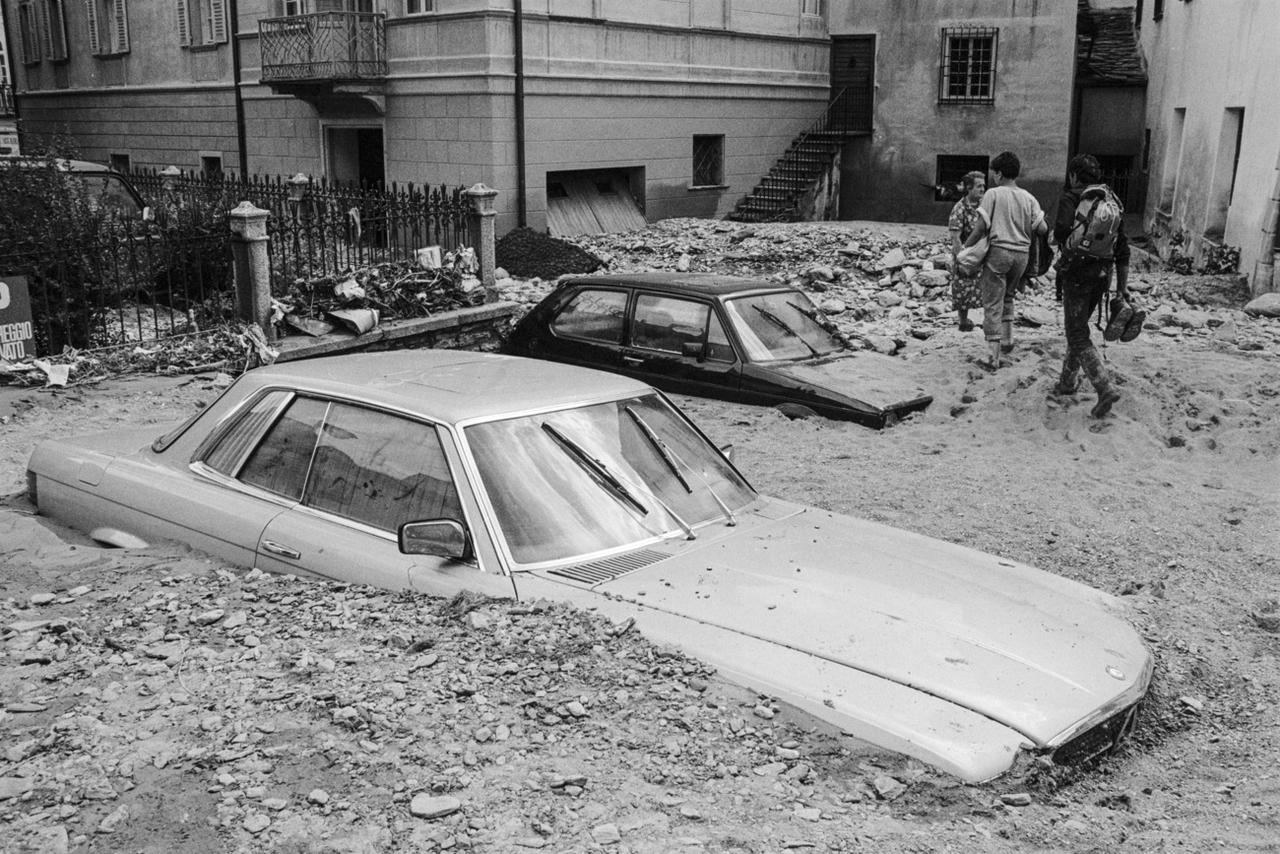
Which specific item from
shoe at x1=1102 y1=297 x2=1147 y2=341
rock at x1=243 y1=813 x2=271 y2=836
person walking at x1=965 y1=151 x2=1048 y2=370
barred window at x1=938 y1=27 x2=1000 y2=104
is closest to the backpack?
shoe at x1=1102 y1=297 x2=1147 y2=341

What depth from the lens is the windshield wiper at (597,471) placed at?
4.88m

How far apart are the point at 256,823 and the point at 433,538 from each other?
1.34 metres

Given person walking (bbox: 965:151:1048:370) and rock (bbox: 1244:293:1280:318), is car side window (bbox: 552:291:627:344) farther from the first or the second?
rock (bbox: 1244:293:1280:318)

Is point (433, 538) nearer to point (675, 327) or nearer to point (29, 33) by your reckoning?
point (675, 327)

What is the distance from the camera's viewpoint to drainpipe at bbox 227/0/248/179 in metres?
24.5

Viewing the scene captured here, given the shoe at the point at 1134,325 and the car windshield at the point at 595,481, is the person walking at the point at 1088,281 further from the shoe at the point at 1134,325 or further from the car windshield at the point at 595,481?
the car windshield at the point at 595,481

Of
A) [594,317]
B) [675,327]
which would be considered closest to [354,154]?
[594,317]

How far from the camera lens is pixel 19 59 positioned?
1323 inches

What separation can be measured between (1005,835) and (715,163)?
894 inches

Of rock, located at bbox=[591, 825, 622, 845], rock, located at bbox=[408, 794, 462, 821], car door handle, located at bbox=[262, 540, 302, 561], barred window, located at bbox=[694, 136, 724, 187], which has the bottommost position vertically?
rock, located at bbox=[591, 825, 622, 845]

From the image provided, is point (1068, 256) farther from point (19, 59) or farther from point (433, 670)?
point (19, 59)

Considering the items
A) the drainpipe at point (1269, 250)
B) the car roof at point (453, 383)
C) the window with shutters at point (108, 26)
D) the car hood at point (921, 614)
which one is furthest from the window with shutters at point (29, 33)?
the car hood at point (921, 614)

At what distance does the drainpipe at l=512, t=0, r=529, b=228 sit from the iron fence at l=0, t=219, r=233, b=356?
8.41 metres

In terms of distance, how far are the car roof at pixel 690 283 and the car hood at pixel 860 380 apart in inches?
29.1
